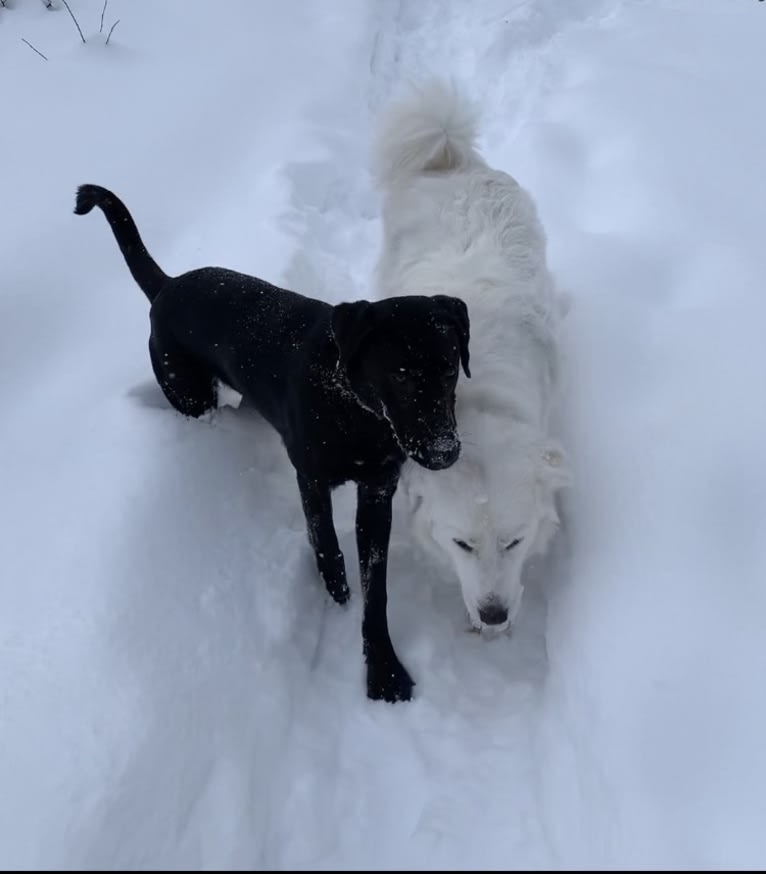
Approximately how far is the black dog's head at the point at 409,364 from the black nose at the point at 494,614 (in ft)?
1.75

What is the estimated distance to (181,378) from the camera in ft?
8.93

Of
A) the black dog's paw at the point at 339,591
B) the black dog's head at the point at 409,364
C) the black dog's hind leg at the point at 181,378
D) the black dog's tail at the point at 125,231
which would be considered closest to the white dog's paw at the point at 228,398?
the black dog's hind leg at the point at 181,378

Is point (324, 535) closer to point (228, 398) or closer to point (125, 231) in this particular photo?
point (228, 398)

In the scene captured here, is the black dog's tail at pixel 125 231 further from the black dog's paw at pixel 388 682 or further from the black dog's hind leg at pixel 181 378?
the black dog's paw at pixel 388 682

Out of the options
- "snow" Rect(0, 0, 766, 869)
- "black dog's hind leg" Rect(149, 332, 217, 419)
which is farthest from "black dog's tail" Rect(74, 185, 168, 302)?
"snow" Rect(0, 0, 766, 869)

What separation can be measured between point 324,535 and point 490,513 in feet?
1.87

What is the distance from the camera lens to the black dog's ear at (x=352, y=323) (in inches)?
75.7

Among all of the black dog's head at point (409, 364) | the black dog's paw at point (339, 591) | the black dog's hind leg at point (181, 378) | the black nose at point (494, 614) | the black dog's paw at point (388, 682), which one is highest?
the black dog's head at point (409, 364)

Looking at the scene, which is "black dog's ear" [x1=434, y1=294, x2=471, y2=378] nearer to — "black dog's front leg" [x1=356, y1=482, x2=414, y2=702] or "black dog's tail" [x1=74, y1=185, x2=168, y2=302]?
"black dog's front leg" [x1=356, y1=482, x2=414, y2=702]

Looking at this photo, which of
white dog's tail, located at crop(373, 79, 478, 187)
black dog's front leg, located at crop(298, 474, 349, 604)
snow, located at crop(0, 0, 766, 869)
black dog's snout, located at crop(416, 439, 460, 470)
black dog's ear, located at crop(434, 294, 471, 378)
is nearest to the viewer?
snow, located at crop(0, 0, 766, 869)

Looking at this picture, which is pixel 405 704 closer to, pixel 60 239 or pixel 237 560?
pixel 237 560

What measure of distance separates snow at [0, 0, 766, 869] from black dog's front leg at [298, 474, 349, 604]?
0.08 metres

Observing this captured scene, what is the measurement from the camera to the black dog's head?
6.23ft

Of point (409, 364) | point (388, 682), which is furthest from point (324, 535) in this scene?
point (409, 364)
